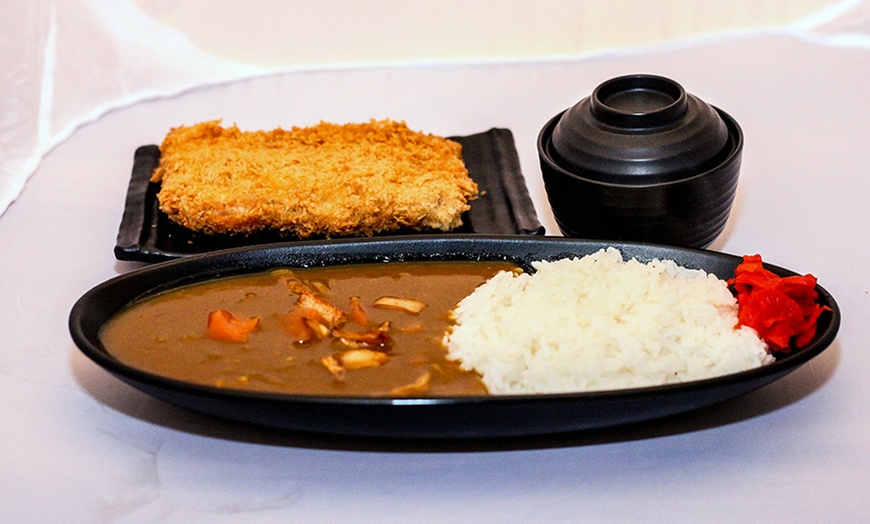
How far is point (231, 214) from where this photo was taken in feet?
12.9

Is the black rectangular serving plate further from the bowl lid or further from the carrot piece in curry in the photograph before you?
the carrot piece in curry

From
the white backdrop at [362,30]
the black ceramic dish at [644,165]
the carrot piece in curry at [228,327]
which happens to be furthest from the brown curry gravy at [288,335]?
the white backdrop at [362,30]

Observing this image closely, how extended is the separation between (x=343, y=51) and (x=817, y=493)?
386 cm

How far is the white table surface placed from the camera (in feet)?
9.24

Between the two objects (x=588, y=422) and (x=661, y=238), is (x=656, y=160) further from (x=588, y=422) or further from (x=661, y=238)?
(x=588, y=422)

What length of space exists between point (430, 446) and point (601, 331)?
0.56m

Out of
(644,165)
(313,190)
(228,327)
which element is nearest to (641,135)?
(644,165)

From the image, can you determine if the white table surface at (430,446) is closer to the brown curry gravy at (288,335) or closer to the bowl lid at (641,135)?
the brown curry gravy at (288,335)

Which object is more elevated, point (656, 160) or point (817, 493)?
Answer: point (656, 160)

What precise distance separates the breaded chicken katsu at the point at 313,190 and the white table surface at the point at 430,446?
39 centimetres

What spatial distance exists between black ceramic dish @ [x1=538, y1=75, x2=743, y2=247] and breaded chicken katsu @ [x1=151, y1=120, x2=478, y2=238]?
0.48 m

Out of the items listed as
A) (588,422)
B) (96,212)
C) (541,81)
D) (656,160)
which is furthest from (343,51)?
(588,422)

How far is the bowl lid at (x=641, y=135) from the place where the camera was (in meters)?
3.57

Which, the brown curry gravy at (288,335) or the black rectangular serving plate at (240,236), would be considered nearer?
the brown curry gravy at (288,335)
